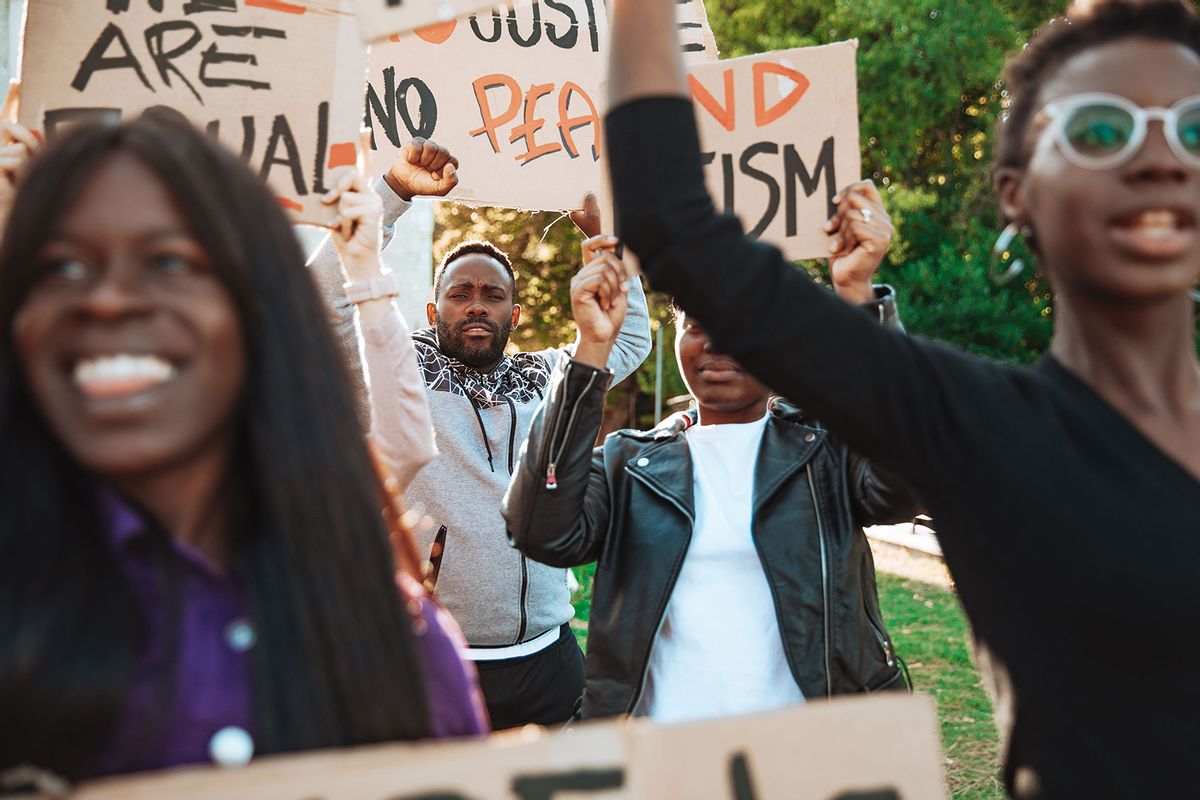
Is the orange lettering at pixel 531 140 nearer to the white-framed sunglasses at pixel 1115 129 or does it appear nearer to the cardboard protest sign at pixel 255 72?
the cardboard protest sign at pixel 255 72

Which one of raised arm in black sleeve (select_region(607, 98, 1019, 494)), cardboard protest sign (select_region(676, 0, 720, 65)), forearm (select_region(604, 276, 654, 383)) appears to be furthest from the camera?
forearm (select_region(604, 276, 654, 383))

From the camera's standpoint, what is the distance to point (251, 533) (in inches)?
54.3

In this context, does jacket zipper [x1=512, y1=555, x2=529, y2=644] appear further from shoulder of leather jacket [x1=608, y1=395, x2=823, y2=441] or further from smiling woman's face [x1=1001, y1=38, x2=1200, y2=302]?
smiling woman's face [x1=1001, y1=38, x2=1200, y2=302]

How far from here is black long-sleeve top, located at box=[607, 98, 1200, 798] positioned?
52.6 inches

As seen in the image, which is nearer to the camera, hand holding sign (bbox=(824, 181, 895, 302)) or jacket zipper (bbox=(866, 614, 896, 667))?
hand holding sign (bbox=(824, 181, 895, 302))

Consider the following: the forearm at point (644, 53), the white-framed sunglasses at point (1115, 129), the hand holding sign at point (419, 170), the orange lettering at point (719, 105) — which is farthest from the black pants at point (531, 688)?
the white-framed sunglasses at point (1115, 129)

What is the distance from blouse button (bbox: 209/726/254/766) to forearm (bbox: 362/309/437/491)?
1.20 meters

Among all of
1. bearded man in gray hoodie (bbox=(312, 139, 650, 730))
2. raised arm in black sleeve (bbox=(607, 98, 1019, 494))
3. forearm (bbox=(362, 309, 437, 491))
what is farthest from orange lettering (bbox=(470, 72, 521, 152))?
raised arm in black sleeve (bbox=(607, 98, 1019, 494))

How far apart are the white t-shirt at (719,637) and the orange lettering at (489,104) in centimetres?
159

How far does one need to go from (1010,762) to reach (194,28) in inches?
86.4

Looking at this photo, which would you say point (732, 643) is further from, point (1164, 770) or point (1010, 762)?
point (1164, 770)

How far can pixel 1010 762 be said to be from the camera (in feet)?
4.83

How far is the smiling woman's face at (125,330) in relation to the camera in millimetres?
1239

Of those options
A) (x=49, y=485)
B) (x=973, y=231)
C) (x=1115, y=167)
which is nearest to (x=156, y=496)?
(x=49, y=485)
